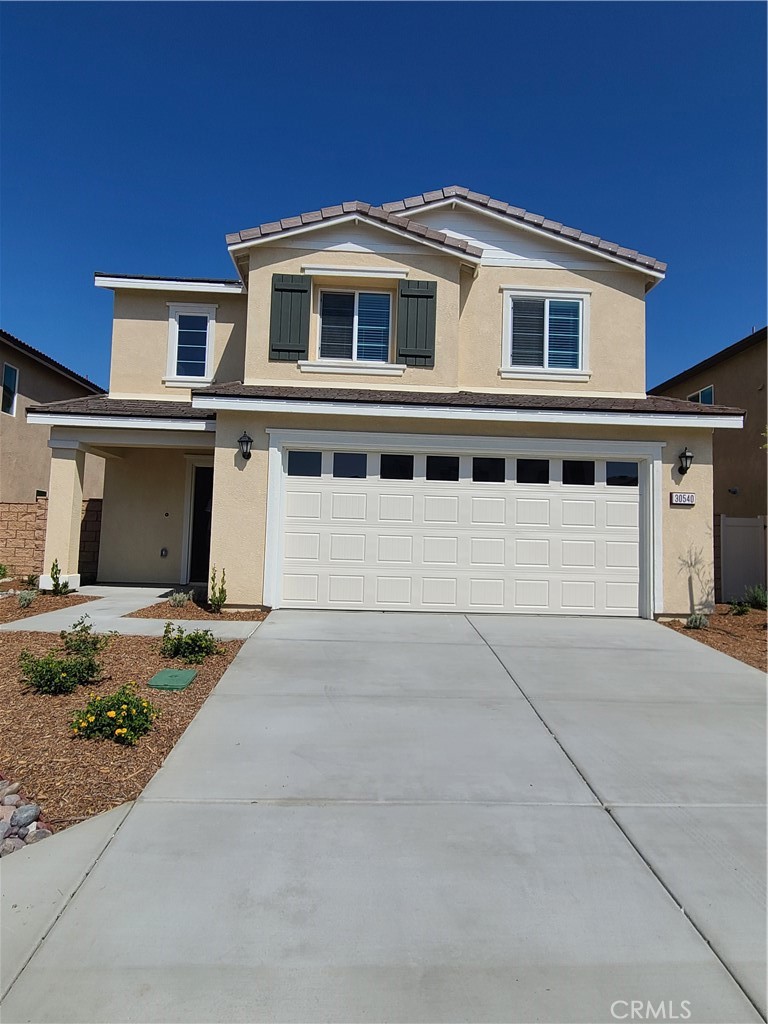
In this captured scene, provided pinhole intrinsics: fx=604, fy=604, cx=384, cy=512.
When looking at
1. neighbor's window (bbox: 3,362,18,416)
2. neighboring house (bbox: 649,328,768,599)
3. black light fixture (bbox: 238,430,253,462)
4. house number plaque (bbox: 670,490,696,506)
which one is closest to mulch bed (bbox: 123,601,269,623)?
black light fixture (bbox: 238,430,253,462)

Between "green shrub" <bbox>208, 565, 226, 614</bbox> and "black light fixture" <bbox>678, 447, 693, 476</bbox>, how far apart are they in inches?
288

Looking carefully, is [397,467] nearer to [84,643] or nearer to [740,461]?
[84,643]

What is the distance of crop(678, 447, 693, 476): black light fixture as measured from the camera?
30.7ft

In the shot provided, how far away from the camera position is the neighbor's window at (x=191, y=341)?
12328mm

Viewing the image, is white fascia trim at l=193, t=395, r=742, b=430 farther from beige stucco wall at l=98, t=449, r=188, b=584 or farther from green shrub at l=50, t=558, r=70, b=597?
green shrub at l=50, t=558, r=70, b=597

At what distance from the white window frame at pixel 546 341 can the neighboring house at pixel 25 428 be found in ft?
38.1

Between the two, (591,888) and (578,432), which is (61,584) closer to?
(578,432)

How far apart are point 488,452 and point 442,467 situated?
76 cm

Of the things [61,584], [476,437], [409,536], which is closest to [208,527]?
[61,584]

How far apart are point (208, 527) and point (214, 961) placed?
11.0 metres

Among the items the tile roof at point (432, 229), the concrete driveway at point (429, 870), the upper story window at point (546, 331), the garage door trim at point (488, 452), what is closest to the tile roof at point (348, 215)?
the tile roof at point (432, 229)

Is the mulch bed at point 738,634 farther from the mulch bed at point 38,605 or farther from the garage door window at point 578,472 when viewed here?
the mulch bed at point 38,605

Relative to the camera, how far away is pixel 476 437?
946 cm

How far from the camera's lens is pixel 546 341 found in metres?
11.0
